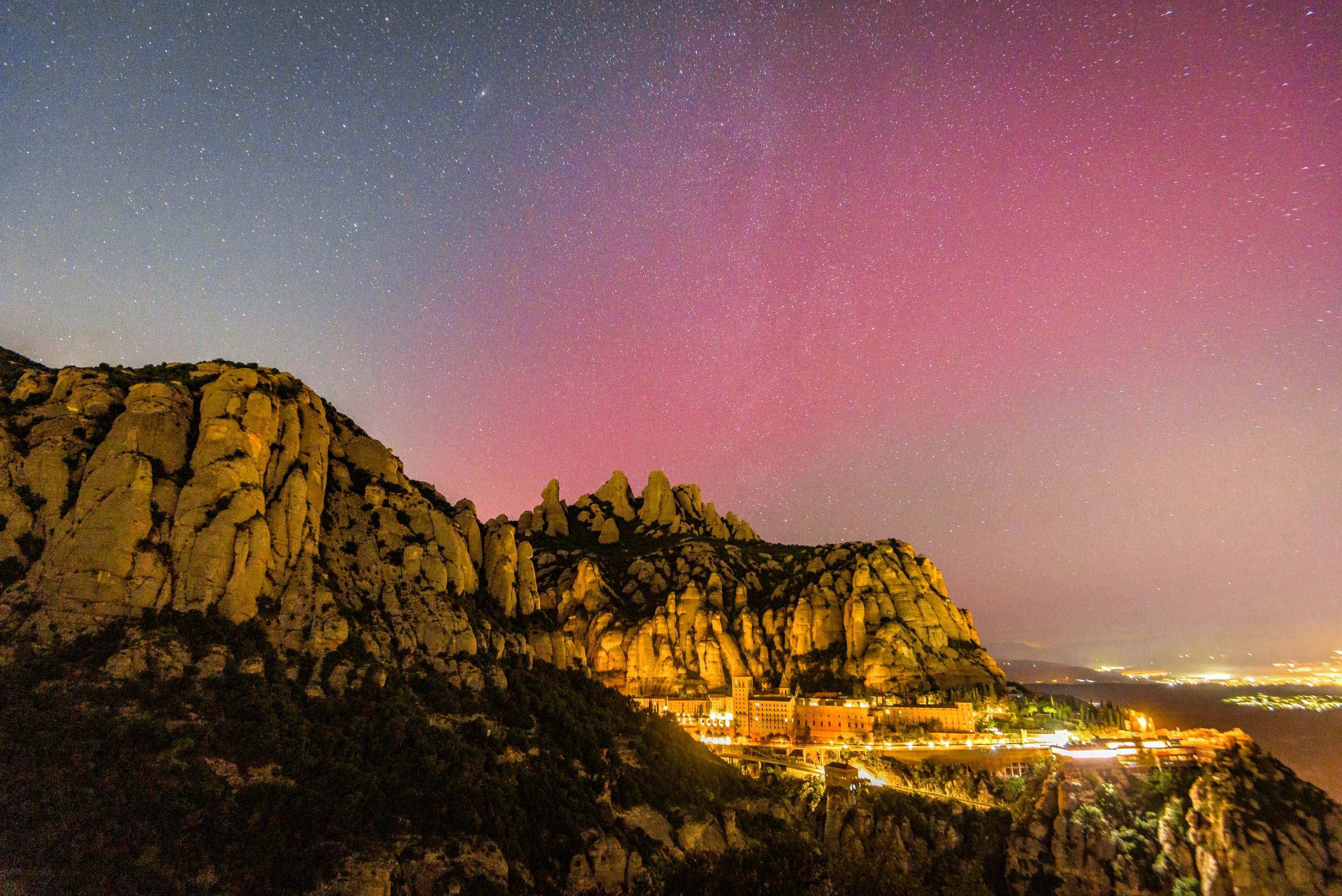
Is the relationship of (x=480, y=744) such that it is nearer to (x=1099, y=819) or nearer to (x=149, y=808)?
(x=149, y=808)

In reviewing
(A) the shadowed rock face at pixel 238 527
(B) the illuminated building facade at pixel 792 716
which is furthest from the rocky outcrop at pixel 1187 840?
(A) the shadowed rock face at pixel 238 527

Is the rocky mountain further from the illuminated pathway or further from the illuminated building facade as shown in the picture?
the illuminated building facade

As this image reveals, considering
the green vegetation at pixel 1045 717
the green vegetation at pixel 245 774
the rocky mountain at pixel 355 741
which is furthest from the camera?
the green vegetation at pixel 1045 717

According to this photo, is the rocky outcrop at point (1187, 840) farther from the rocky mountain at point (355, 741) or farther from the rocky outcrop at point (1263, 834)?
the rocky mountain at point (355, 741)

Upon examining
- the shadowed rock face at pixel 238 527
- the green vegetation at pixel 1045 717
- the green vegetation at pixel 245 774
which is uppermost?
the shadowed rock face at pixel 238 527

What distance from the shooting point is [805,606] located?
466ft

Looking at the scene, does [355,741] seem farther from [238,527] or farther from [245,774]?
[238,527]

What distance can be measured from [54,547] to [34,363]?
24236mm

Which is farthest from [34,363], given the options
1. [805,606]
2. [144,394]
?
[805,606]

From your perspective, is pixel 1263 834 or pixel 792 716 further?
pixel 792 716

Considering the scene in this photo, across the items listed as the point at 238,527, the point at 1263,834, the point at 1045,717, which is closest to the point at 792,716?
the point at 1045,717

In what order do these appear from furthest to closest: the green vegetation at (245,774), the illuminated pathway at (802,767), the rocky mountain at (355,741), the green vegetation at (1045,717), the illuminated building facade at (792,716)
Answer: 1. the green vegetation at (1045,717)
2. the illuminated building facade at (792,716)
3. the illuminated pathway at (802,767)
4. the rocky mountain at (355,741)
5. the green vegetation at (245,774)

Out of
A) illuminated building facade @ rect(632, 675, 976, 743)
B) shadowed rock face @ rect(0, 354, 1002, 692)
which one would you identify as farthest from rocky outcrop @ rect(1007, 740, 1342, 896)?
shadowed rock face @ rect(0, 354, 1002, 692)

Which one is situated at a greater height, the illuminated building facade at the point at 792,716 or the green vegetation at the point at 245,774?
the green vegetation at the point at 245,774
